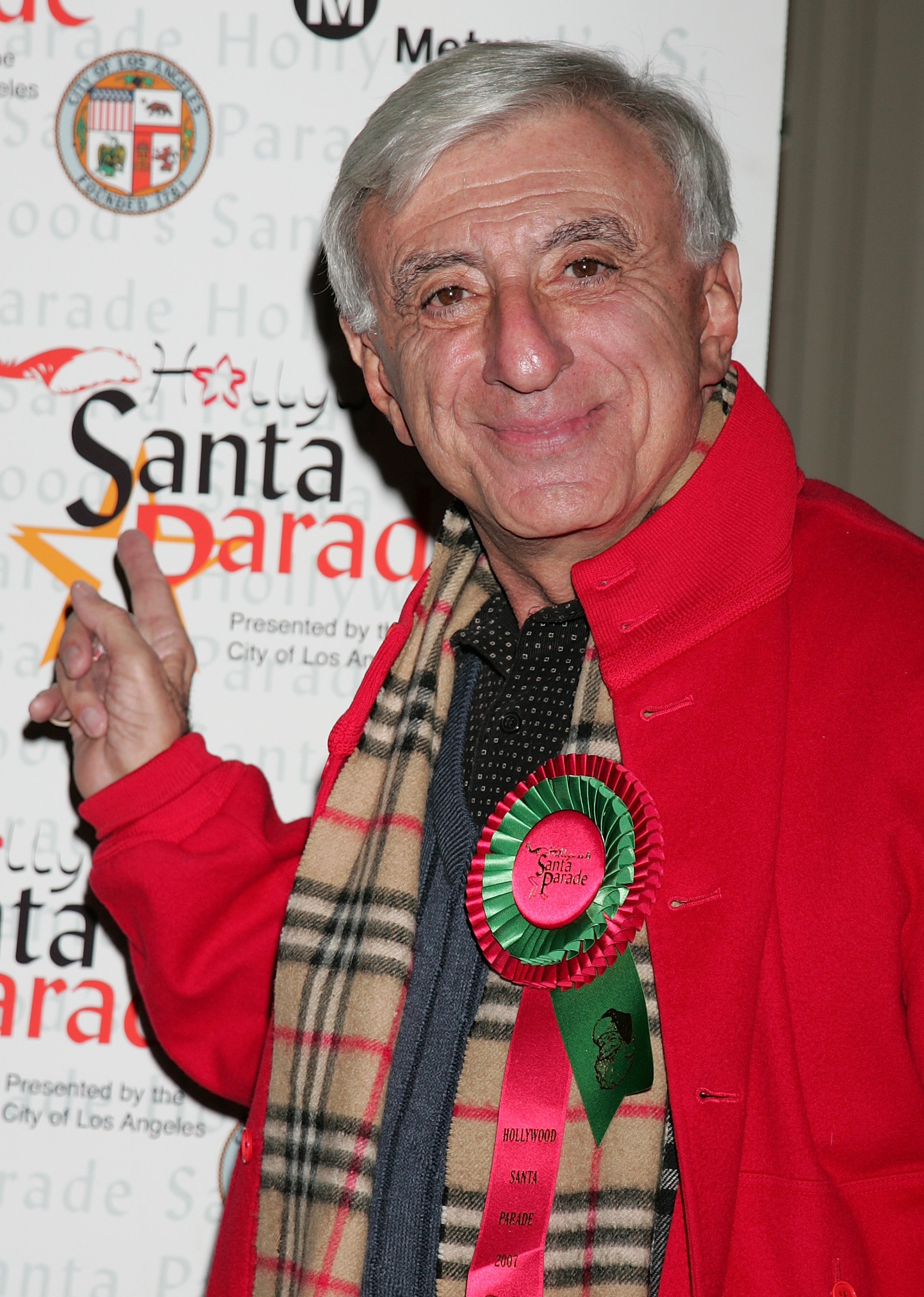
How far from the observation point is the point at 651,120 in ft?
3.78

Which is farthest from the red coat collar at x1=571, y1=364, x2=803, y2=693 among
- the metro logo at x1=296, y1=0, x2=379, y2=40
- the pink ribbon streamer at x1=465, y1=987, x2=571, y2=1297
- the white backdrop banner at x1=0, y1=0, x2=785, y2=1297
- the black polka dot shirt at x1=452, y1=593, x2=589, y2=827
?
the metro logo at x1=296, y1=0, x2=379, y2=40

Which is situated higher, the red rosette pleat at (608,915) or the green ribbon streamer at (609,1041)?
the red rosette pleat at (608,915)

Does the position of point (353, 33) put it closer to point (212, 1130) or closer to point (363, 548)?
point (363, 548)

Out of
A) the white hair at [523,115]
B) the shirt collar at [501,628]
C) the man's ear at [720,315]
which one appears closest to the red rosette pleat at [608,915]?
the shirt collar at [501,628]

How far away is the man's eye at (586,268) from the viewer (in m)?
1.11

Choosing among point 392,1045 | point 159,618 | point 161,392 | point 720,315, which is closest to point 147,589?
point 159,618

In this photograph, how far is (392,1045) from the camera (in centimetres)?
116

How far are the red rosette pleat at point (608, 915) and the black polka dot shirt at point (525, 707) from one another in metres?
0.06

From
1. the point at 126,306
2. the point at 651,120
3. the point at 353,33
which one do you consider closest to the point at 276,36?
the point at 353,33

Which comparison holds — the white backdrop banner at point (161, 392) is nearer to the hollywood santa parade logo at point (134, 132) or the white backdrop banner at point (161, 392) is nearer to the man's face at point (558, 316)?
the hollywood santa parade logo at point (134, 132)

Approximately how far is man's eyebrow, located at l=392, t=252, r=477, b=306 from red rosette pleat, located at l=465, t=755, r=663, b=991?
18.6 inches

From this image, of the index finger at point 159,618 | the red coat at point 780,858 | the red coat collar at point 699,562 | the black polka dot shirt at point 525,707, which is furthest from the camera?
the index finger at point 159,618

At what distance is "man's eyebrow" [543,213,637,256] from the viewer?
109 centimetres

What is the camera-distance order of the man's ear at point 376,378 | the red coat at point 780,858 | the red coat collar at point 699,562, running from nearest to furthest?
the red coat at point 780,858, the red coat collar at point 699,562, the man's ear at point 376,378
